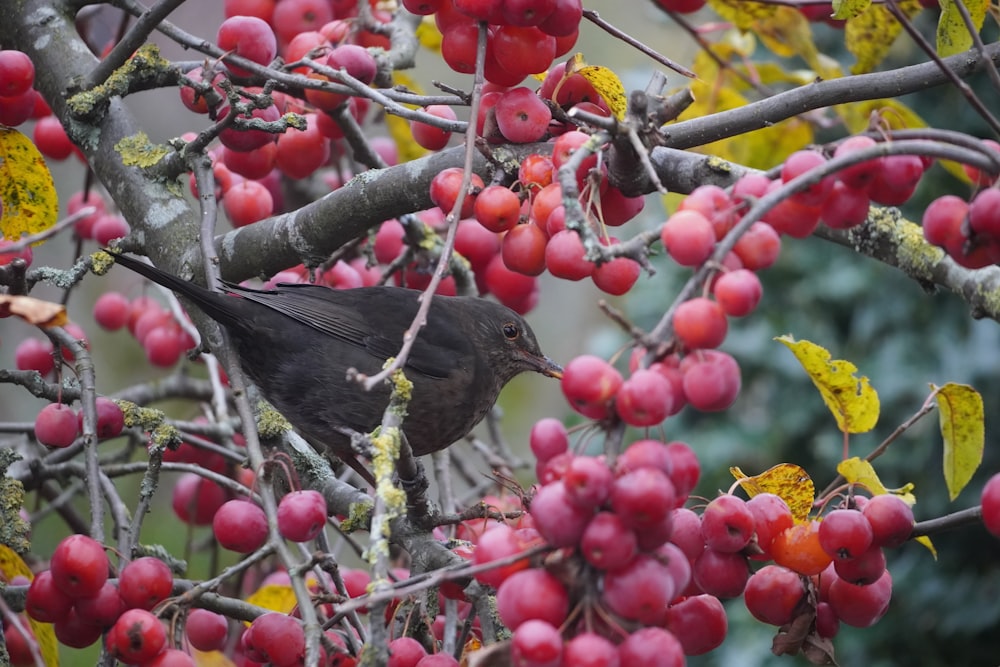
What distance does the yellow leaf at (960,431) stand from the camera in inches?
57.4

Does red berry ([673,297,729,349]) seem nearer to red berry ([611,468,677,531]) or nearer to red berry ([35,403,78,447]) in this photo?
red berry ([611,468,677,531])

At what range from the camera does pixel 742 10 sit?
7.88 feet

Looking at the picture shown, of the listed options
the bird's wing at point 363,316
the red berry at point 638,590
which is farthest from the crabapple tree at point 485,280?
the bird's wing at point 363,316

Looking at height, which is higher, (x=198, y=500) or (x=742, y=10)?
(x=742, y=10)

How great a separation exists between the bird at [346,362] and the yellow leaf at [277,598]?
416mm

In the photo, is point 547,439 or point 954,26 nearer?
point 547,439

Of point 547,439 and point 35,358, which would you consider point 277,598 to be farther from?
point 547,439

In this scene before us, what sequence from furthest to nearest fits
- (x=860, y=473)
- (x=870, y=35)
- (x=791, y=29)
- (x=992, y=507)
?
(x=791, y=29) < (x=870, y=35) < (x=860, y=473) < (x=992, y=507)

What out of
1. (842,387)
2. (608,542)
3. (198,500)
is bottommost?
(198,500)

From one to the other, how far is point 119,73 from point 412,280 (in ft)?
2.84

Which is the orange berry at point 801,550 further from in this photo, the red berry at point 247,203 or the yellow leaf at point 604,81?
the red berry at point 247,203

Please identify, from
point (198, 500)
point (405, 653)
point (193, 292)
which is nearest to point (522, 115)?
point (193, 292)

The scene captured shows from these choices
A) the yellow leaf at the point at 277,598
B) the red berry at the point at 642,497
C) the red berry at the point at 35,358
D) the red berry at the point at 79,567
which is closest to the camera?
the red berry at the point at 642,497

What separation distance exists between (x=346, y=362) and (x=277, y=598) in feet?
2.25
